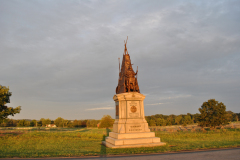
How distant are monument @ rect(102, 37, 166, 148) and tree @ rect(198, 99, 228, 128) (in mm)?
20612

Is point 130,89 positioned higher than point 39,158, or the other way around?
point 130,89

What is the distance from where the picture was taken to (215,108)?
31.3 metres

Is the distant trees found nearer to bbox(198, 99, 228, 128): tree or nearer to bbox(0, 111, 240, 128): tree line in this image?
bbox(0, 111, 240, 128): tree line

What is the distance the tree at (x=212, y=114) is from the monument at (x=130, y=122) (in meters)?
20.6

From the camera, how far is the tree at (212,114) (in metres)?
30.7

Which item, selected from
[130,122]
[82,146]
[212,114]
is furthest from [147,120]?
[82,146]

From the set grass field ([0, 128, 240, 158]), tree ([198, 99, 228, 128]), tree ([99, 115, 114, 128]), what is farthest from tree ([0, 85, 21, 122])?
tree ([99, 115, 114, 128])

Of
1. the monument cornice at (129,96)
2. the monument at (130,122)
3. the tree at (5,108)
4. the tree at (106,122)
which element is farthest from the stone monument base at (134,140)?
the tree at (106,122)

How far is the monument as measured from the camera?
45.7 ft

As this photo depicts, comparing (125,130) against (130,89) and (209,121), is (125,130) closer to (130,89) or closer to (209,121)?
(130,89)

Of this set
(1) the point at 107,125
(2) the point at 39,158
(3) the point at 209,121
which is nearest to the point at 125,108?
(2) the point at 39,158

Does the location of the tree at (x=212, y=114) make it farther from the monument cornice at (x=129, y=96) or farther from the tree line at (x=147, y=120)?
the tree line at (x=147, y=120)

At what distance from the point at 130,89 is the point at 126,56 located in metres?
4.40

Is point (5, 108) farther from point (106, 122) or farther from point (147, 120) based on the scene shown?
point (147, 120)
